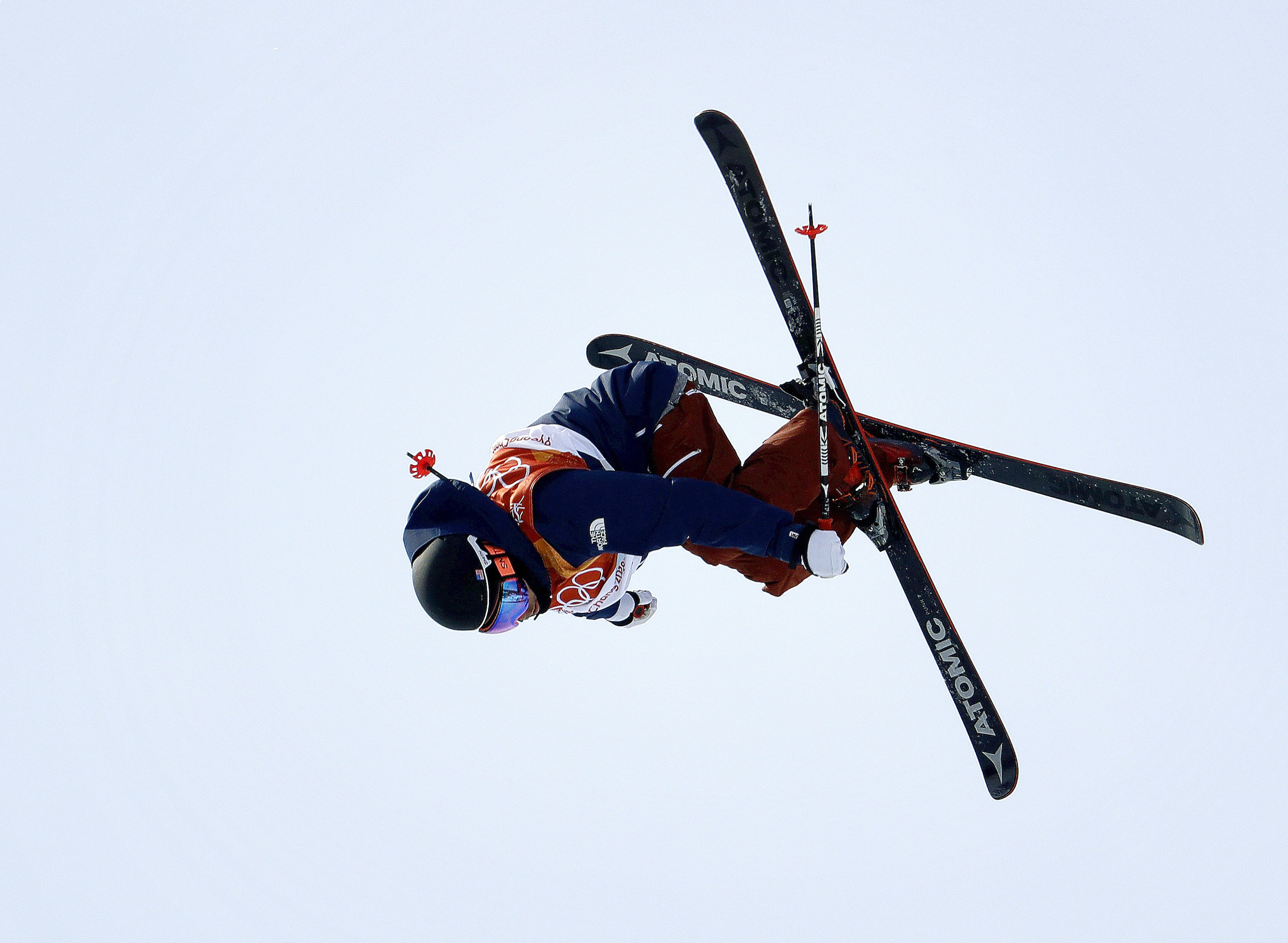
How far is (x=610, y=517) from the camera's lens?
3648 millimetres

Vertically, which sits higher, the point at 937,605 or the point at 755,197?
the point at 755,197

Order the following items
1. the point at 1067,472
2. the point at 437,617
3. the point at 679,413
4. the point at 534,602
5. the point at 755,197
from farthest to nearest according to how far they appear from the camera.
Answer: the point at 1067,472 → the point at 755,197 → the point at 679,413 → the point at 534,602 → the point at 437,617

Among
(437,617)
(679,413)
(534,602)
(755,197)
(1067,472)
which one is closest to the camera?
(437,617)

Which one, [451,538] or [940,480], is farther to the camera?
[940,480]

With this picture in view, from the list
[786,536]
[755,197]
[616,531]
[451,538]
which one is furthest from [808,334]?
[451,538]

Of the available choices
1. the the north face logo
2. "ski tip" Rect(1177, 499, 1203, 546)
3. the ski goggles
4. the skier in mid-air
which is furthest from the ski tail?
the ski goggles

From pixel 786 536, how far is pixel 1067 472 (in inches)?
80.9

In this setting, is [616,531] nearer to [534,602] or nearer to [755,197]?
[534,602]

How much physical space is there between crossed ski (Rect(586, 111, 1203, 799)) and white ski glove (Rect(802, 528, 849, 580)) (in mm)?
923

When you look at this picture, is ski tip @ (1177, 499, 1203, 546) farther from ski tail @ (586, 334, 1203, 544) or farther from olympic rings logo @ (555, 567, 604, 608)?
olympic rings logo @ (555, 567, 604, 608)

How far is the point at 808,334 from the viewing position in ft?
15.9

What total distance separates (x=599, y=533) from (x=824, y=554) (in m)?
0.85

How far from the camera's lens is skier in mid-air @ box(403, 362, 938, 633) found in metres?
3.65

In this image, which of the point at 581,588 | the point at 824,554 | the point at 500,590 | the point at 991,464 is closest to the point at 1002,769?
the point at 991,464
